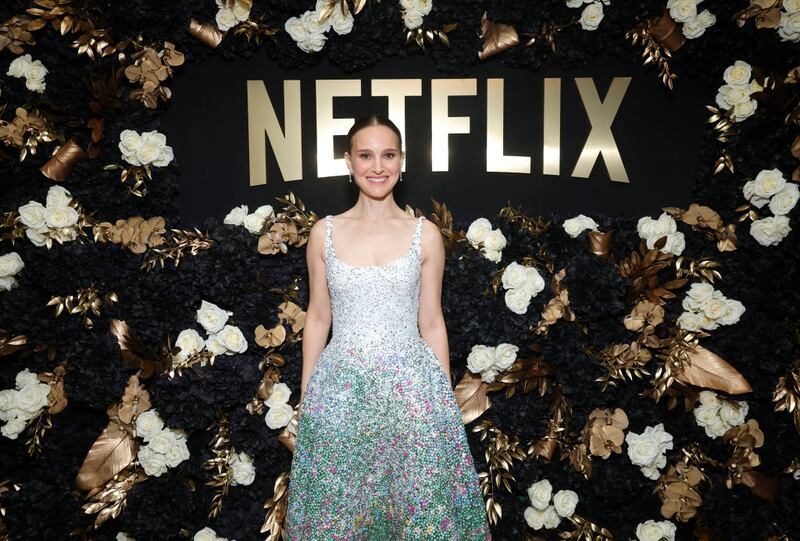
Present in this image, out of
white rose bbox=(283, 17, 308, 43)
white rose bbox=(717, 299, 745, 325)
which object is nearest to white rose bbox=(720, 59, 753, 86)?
white rose bbox=(717, 299, 745, 325)

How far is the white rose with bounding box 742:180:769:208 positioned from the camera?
3.54 metres

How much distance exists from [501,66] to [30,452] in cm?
347

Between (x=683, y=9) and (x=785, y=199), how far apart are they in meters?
1.16

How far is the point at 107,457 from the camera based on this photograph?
11.6ft

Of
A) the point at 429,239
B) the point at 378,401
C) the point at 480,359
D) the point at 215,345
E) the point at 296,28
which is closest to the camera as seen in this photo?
the point at 378,401

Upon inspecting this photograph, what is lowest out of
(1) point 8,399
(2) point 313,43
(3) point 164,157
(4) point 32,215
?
(1) point 8,399

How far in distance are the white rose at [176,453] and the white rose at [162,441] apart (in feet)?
0.07

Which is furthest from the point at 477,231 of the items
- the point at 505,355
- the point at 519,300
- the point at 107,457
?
the point at 107,457

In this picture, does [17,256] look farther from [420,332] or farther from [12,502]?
[420,332]

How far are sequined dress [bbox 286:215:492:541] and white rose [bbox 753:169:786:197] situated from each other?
199 cm

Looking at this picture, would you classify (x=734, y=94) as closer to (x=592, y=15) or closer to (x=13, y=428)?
(x=592, y=15)

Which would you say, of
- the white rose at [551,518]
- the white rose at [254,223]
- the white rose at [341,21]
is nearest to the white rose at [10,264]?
the white rose at [254,223]

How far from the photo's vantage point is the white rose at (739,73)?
11.7 feet

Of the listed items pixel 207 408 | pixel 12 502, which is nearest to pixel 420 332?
pixel 207 408
